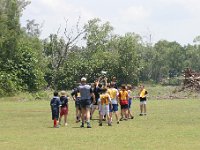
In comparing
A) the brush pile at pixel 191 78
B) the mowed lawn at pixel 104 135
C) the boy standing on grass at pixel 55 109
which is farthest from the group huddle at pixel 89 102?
the brush pile at pixel 191 78

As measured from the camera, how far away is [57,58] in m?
73.6

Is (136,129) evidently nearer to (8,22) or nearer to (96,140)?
(96,140)

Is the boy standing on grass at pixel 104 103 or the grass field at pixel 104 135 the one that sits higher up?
the boy standing on grass at pixel 104 103

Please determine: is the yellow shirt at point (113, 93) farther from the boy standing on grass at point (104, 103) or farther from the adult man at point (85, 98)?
the adult man at point (85, 98)

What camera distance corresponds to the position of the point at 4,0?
1914 inches

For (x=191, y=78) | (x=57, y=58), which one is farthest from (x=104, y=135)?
(x=57, y=58)

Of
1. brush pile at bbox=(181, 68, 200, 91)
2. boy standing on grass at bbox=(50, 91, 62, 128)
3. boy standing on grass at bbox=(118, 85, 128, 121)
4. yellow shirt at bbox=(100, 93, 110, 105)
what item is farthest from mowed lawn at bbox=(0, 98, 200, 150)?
brush pile at bbox=(181, 68, 200, 91)

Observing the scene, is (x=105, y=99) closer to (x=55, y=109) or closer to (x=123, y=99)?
(x=55, y=109)

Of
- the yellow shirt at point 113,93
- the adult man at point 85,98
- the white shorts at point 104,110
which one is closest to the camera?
the adult man at point 85,98

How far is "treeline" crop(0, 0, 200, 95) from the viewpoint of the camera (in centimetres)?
4806

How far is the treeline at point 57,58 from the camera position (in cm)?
4806

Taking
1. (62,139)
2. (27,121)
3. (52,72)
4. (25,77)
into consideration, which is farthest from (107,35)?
(62,139)

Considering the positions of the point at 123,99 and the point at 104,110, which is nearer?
the point at 104,110

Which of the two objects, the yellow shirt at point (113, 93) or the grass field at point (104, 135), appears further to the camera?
the yellow shirt at point (113, 93)
